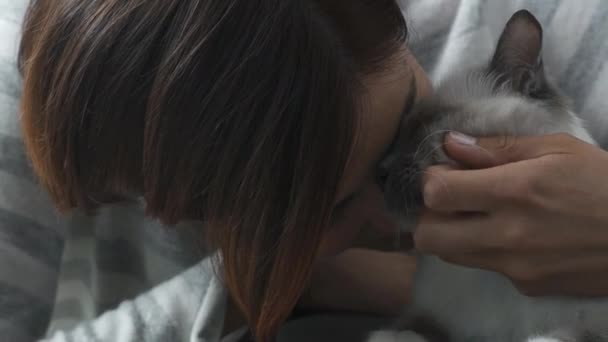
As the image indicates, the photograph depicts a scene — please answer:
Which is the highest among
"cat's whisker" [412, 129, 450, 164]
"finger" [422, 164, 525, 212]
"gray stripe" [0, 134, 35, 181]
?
"finger" [422, 164, 525, 212]

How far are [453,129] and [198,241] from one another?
360mm

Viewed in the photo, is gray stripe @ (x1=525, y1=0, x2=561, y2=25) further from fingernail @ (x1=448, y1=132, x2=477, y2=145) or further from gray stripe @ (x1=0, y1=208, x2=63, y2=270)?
gray stripe @ (x1=0, y1=208, x2=63, y2=270)

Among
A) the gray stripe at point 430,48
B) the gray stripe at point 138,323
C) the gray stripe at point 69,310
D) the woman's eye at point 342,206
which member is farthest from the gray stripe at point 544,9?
the gray stripe at point 69,310

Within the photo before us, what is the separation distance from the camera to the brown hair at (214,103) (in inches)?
23.3

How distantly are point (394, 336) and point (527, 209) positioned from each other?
0.28 m

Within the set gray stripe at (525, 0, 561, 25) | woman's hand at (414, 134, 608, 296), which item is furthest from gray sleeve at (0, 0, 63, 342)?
gray stripe at (525, 0, 561, 25)

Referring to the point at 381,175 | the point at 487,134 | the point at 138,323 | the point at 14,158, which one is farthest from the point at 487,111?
the point at 14,158

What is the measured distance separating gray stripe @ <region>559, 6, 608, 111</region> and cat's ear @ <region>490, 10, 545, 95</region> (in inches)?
2.9

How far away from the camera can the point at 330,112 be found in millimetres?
634

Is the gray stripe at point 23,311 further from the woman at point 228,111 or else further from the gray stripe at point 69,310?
the woman at point 228,111

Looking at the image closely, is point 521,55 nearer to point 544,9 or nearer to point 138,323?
point 544,9

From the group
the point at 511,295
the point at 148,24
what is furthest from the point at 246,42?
the point at 511,295

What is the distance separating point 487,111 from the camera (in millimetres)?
842

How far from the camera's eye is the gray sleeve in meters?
0.92
